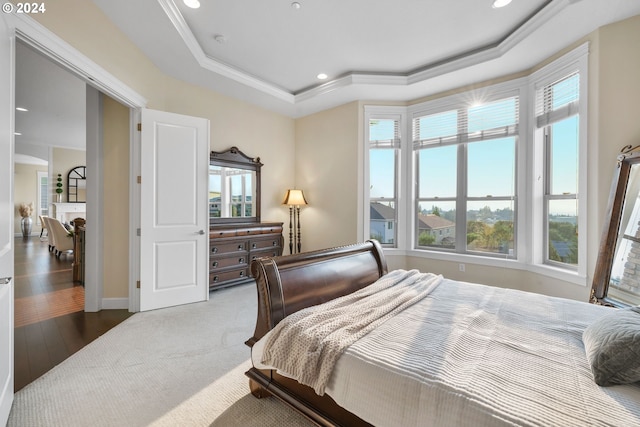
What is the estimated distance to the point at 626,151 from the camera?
247 centimetres

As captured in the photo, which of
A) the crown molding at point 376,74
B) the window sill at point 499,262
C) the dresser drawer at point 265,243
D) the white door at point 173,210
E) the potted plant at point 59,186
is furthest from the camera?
the potted plant at point 59,186

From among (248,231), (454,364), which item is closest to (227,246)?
(248,231)

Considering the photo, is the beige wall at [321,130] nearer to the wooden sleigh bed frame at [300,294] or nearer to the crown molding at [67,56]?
the crown molding at [67,56]

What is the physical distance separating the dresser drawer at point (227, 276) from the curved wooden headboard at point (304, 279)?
2.28m

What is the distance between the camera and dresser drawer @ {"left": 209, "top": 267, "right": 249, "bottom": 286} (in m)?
3.87

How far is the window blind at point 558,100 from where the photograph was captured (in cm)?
300

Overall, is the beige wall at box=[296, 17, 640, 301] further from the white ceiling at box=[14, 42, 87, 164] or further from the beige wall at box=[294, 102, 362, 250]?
the white ceiling at box=[14, 42, 87, 164]

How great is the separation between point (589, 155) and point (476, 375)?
9.45ft

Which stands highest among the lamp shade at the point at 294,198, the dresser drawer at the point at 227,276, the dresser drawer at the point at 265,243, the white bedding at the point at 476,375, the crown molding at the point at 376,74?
the crown molding at the point at 376,74

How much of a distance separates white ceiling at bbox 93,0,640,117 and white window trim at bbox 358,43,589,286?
200 millimetres

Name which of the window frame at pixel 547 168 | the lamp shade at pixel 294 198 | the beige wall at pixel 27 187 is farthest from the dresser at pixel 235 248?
the beige wall at pixel 27 187

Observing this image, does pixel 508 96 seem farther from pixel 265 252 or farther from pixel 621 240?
pixel 265 252

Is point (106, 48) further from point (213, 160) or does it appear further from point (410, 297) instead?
point (410, 297)

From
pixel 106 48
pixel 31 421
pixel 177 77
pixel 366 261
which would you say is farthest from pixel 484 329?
pixel 177 77
